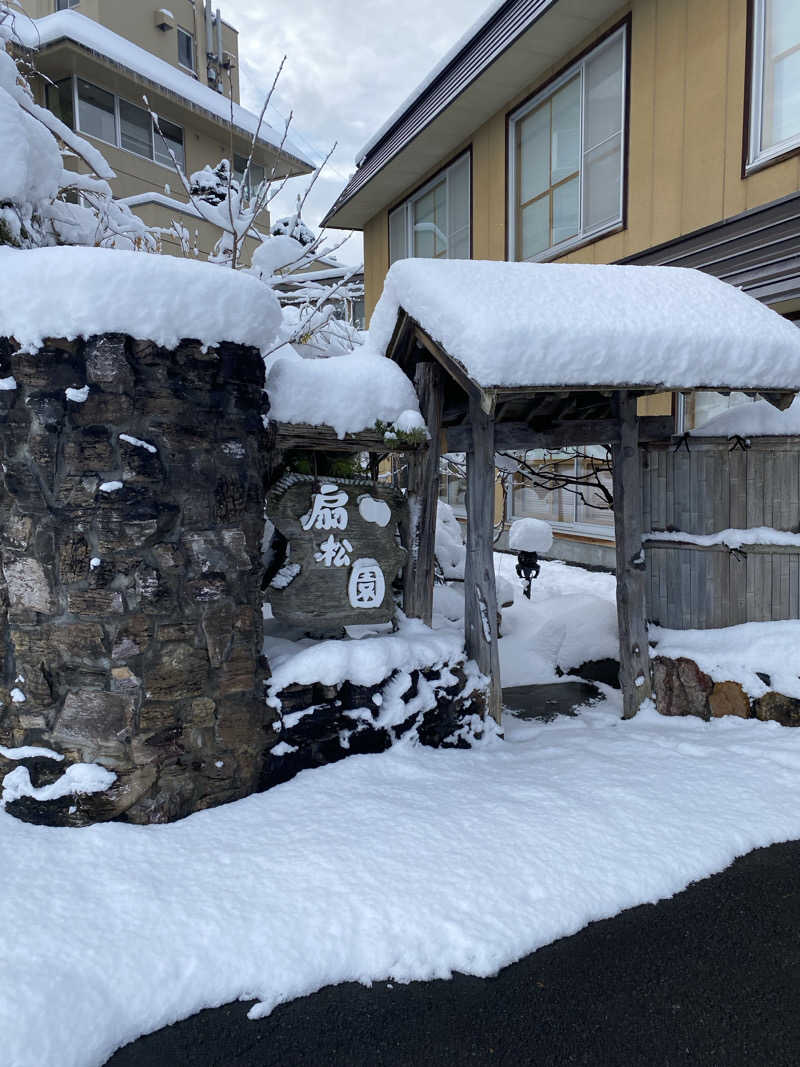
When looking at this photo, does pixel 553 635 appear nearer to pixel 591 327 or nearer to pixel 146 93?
pixel 591 327

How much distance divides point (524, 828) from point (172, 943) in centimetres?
176

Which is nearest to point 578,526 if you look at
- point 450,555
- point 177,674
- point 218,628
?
point 450,555

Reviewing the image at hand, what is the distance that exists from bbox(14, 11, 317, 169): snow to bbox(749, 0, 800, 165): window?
9.36m

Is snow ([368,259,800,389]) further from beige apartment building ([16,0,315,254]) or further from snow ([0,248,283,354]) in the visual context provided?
beige apartment building ([16,0,315,254])

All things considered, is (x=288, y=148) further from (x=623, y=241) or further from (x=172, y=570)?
(x=172, y=570)

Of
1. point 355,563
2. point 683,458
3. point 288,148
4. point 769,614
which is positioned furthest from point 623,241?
point 288,148

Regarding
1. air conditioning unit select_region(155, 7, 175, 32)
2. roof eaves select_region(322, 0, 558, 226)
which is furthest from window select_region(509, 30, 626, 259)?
air conditioning unit select_region(155, 7, 175, 32)

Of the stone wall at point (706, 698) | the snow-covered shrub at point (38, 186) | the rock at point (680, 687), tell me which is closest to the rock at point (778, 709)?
the stone wall at point (706, 698)

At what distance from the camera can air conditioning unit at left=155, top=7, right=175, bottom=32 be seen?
15461 mm

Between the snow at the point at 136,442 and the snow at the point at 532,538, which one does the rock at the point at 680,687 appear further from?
the snow at the point at 136,442

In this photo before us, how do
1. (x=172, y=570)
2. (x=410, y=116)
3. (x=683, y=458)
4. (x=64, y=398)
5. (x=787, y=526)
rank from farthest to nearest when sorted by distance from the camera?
(x=410, y=116) < (x=683, y=458) < (x=787, y=526) < (x=172, y=570) < (x=64, y=398)

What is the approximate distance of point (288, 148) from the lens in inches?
622

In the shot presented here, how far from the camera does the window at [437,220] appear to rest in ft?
32.2

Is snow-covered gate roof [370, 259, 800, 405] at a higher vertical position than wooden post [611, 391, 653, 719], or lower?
higher
